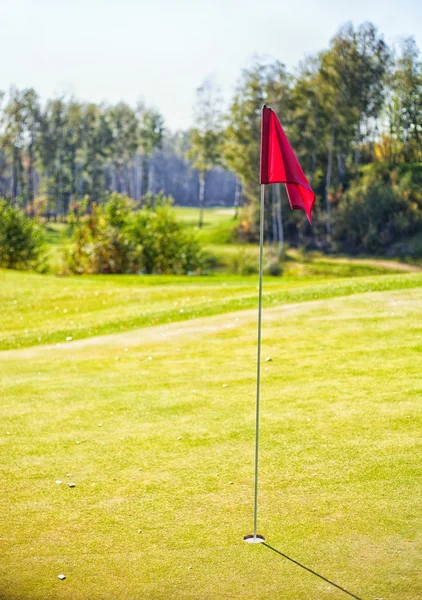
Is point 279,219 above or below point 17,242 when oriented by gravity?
above

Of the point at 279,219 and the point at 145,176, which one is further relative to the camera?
the point at 145,176

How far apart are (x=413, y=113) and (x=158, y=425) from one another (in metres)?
67.9

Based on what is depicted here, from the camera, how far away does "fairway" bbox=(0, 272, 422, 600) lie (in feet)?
17.2

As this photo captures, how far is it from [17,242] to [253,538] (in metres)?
37.8

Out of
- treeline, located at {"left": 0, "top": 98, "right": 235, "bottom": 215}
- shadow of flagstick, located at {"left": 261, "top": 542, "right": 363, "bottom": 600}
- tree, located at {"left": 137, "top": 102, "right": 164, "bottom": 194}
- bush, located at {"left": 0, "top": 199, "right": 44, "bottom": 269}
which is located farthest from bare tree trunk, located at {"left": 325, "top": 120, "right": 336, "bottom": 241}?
shadow of flagstick, located at {"left": 261, "top": 542, "right": 363, "bottom": 600}

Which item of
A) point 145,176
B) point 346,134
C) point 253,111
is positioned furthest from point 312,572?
point 145,176

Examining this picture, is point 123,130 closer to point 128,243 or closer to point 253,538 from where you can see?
point 128,243

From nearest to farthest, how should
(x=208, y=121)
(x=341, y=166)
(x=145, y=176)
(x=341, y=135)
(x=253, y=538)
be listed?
(x=253, y=538) → (x=341, y=135) → (x=341, y=166) → (x=208, y=121) → (x=145, y=176)

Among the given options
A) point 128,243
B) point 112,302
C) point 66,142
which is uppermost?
point 66,142

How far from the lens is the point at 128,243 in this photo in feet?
127

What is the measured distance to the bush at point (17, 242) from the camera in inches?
1625

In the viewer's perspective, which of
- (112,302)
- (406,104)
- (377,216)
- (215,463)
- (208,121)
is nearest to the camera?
(215,463)

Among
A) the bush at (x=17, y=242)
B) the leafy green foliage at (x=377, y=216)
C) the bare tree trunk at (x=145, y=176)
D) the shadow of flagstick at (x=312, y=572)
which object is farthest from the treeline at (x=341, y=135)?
the shadow of flagstick at (x=312, y=572)

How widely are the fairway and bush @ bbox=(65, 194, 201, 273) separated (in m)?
23.9
